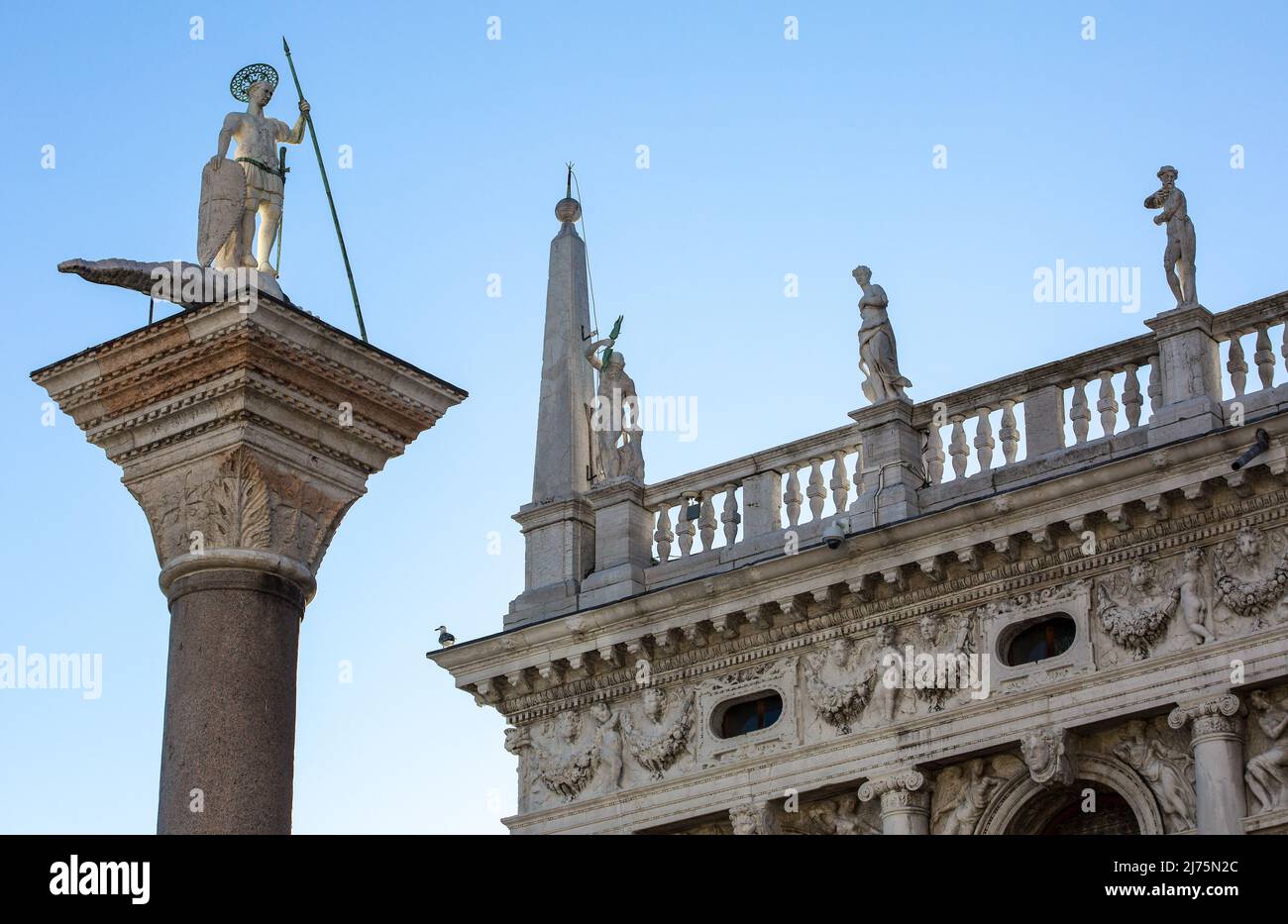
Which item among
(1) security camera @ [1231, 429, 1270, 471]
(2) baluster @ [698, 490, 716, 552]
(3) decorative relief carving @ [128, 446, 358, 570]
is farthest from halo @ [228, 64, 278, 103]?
(2) baluster @ [698, 490, 716, 552]

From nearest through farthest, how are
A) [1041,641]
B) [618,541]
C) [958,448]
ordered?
[1041,641]
[958,448]
[618,541]

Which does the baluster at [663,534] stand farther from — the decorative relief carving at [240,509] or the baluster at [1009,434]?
the decorative relief carving at [240,509]

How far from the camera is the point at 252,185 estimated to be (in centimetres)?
1266

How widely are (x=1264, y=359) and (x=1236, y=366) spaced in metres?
0.23

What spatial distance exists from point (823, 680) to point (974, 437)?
2.29 meters

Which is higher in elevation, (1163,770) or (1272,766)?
(1163,770)

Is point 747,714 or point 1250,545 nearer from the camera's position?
point 1250,545

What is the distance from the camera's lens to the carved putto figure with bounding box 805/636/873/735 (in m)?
22.5

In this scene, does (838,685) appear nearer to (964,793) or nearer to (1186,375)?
(964,793)

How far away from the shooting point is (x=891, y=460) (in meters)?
23.1

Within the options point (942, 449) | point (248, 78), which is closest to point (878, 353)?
point (942, 449)
